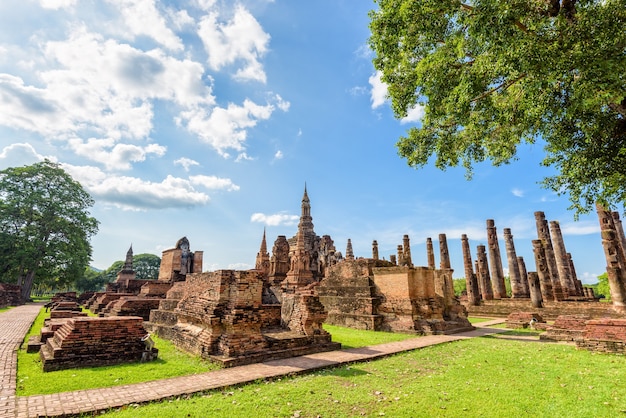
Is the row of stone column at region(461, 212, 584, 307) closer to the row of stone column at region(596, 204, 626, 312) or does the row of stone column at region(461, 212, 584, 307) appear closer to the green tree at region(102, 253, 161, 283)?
the row of stone column at region(596, 204, 626, 312)

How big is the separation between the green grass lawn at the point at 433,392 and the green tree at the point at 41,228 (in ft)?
120

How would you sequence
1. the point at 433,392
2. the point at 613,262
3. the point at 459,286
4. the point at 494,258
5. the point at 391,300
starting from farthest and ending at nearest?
1. the point at 459,286
2. the point at 494,258
3. the point at 613,262
4. the point at 391,300
5. the point at 433,392

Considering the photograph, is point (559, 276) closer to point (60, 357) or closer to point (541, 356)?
point (541, 356)

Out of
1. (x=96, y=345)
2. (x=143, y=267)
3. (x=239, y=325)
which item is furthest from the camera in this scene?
(x=143, y=267)

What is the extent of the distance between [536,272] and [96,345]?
24684 millimetres

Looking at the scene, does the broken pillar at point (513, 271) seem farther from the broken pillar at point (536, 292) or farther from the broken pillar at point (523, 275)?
the broken pillar at point (536, 292)

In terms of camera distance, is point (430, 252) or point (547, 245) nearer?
point (547, 245)

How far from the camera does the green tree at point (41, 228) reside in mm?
30828

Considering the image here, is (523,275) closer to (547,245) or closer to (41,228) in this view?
(547,245)

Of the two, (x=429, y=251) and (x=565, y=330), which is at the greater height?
(x=429, y=251)

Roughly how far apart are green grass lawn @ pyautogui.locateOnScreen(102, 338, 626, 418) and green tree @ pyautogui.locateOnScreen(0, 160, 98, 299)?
120 feet

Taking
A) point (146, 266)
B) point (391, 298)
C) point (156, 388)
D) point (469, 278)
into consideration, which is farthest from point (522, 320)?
point (146, 266)

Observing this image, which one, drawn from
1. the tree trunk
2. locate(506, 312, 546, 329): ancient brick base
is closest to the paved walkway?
locate(506, 312, 546, 329): ancient brick base

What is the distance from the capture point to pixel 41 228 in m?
32.9
